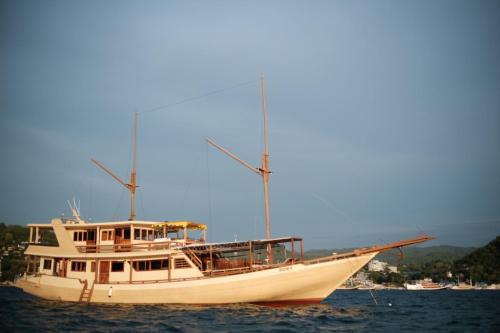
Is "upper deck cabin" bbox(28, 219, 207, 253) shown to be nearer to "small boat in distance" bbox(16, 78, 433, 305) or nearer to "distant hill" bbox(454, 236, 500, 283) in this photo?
"small boat in distance" bbox(16, 78, 433, 305)

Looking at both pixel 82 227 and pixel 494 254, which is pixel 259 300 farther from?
pixel 494 254

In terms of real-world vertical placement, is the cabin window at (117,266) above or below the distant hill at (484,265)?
above

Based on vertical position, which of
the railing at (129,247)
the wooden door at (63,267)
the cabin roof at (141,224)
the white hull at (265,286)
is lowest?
the white hull at (265,286)

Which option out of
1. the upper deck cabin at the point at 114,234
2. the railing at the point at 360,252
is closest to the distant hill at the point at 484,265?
the railing at the point at 360,252

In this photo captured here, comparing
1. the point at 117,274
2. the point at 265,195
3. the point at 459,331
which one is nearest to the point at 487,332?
the point at 459,331

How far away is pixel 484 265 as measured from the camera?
86.2 m

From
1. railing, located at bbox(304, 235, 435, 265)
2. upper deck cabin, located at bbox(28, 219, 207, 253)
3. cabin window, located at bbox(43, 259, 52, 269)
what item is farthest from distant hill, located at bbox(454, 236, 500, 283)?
cabin window, located at bbox(43, 259, 52, 269)

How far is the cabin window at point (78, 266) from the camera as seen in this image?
24719 mm

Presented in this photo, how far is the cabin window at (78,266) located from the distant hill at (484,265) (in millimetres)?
82914

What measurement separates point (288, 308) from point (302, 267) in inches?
89.3

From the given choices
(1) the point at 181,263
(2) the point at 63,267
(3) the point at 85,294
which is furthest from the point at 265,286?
(2) the point at 63,267

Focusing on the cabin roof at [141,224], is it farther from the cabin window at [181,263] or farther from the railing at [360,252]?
the railing at [360,252]

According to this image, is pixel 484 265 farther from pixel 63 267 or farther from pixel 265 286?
pixel 63 267

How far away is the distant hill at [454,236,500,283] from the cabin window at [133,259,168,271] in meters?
80.4
